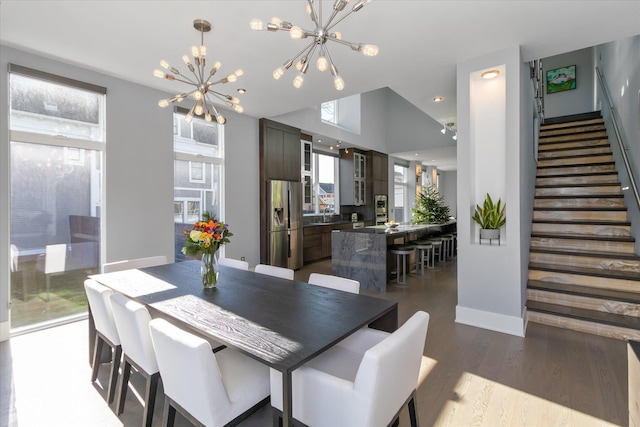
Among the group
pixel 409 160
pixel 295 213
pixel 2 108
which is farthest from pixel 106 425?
pixel 409 160

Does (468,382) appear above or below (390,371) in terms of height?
below

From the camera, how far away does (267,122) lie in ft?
18.7

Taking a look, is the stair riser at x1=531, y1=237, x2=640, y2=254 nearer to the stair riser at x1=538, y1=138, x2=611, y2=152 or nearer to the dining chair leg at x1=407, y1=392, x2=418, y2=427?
the stair riser at x1=538, y1=138, x2=611, y2=152

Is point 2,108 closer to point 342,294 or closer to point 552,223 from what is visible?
point 342,294

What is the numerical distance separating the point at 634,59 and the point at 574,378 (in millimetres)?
4095

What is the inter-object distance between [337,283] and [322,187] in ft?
19.9

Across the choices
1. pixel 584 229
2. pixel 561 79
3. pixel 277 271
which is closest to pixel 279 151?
pixel 277 271

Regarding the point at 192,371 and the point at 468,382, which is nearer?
the point at 192,371

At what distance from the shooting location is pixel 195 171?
189 inches

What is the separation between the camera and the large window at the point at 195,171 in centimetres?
454

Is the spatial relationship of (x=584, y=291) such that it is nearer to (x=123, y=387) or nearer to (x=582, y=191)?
(x=582, y=191)

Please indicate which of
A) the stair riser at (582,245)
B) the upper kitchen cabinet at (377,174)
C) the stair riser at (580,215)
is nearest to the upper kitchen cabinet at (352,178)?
the upper kitchen cabinet at (377,174)

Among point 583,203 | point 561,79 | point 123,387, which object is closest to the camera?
point 123,387

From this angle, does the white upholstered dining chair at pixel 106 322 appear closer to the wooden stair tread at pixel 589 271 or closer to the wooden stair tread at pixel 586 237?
the wooden stair tread at pixel 589 271
